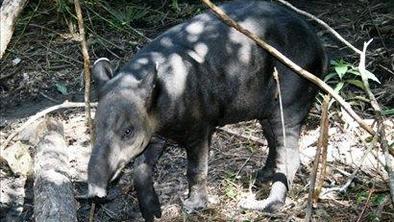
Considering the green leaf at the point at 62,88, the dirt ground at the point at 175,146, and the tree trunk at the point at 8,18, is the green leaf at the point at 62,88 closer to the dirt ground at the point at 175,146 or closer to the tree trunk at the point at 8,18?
the dirt ground at the point at 175,146

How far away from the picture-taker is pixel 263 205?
201 inches

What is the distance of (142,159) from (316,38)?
1.63 m

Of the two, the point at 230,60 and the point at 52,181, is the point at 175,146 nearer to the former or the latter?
the point at 52,181

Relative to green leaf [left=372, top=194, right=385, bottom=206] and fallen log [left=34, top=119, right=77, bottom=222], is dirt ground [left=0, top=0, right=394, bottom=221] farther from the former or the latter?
fallen log [left=34, top=119, right=77, bottom=222]

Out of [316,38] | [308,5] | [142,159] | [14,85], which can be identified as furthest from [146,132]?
[308,5]

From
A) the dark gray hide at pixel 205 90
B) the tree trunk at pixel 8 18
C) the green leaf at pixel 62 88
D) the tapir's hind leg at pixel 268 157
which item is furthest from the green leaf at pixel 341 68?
the green leaf at pixel 62 88

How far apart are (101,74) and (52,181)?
1190 mm

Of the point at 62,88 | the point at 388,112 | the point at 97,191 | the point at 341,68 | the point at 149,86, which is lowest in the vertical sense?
the point at 62,88

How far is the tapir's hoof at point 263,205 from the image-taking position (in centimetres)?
505

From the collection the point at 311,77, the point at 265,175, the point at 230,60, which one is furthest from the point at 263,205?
the point at 311,77

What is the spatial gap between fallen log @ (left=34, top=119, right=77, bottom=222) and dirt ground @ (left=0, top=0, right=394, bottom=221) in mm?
247

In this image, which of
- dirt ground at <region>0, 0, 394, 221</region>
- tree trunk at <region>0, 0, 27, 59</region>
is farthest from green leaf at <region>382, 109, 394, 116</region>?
tree trunk at <region>0, 0, 27, 59</region>

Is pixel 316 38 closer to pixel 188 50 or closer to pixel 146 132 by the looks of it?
pixel 188 50

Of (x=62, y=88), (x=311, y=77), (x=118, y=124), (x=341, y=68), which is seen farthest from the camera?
(x=62, y=88)
